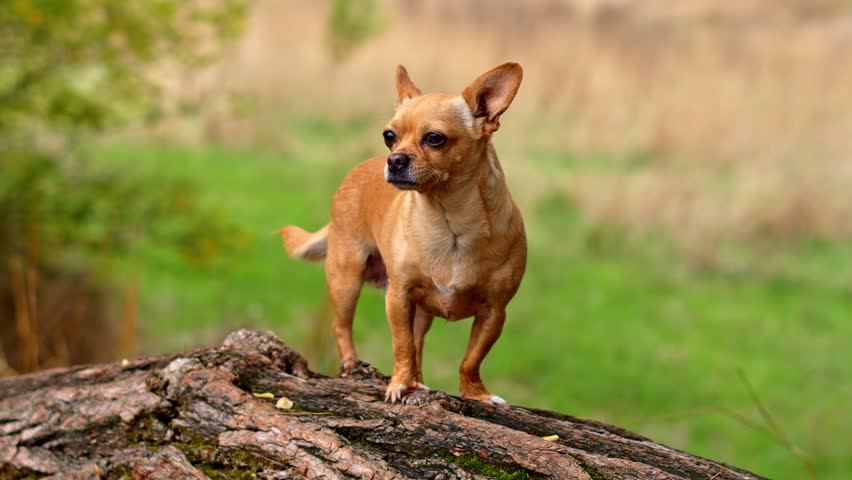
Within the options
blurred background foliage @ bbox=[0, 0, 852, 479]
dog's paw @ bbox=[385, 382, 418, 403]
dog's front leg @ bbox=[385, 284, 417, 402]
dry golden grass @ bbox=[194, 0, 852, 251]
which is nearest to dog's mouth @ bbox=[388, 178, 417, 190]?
dog's front leg @ bbox=[385, 284, 417, 402]

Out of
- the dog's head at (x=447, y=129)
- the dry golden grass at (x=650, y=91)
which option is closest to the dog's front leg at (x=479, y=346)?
→ the dog's head at (x=447, y=129)

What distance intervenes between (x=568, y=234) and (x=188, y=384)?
1282 cm

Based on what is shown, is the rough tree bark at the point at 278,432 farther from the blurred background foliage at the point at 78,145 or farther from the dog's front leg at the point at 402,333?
the blurred background foliage at the point at 78,145

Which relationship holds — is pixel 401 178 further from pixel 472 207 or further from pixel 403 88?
pixel 403 88

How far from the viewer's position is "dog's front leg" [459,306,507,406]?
410 centimetres

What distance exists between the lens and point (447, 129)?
3.92 metres

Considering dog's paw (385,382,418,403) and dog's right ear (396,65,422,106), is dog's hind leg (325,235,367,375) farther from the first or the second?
dog's right ear (396,65,422,106)

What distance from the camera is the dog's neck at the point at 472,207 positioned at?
4.01m

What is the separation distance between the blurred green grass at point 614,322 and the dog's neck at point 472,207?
20.1ft

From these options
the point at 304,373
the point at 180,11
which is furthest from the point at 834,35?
the point at 304,373

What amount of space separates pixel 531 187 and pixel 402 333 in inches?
507

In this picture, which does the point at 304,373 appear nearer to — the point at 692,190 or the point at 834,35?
the point at 692,190

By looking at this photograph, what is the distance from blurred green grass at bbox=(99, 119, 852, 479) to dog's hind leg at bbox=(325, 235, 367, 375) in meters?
5.27

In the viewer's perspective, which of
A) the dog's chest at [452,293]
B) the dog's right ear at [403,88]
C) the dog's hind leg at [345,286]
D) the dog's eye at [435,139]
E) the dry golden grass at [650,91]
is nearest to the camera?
the dog's eye at [435,139]
